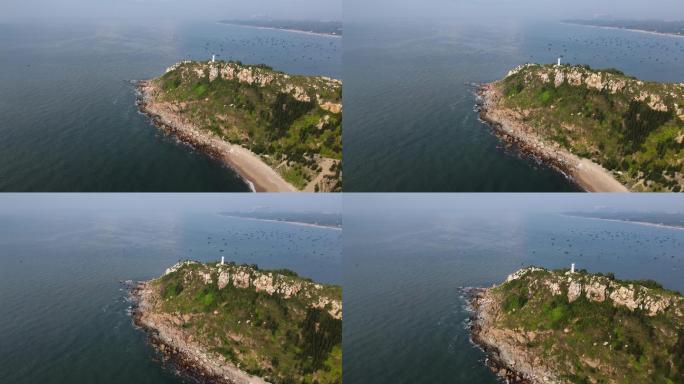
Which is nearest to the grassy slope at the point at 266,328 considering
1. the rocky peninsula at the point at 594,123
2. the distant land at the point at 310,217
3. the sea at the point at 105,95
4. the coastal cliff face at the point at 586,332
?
the distant land at the point at 310,217

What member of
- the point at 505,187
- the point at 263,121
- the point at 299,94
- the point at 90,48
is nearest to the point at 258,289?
the point at 263,121

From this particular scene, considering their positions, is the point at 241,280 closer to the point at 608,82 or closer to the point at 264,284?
the point at 264,284

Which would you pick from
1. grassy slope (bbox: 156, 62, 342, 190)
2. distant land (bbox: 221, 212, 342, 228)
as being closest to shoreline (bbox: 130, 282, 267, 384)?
distant land (bbox: 221, 212, 342, 228)

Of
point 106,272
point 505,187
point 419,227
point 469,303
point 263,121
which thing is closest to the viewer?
point 505,187

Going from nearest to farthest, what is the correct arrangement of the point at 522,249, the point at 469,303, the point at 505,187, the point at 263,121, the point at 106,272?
the point at 505,187 < the point at 263,121 < the point at 469,303 < the point at 106,272 < the point at 522,249

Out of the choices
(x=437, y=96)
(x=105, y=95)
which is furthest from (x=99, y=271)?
(x=437, y=96)

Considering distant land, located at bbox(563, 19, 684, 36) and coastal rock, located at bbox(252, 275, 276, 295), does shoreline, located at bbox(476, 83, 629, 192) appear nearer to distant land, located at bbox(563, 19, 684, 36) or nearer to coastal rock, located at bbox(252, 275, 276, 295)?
coastal rock, located at bbox(252, 275, 276, 295)

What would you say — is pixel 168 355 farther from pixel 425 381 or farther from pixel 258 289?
pixel 425 381
